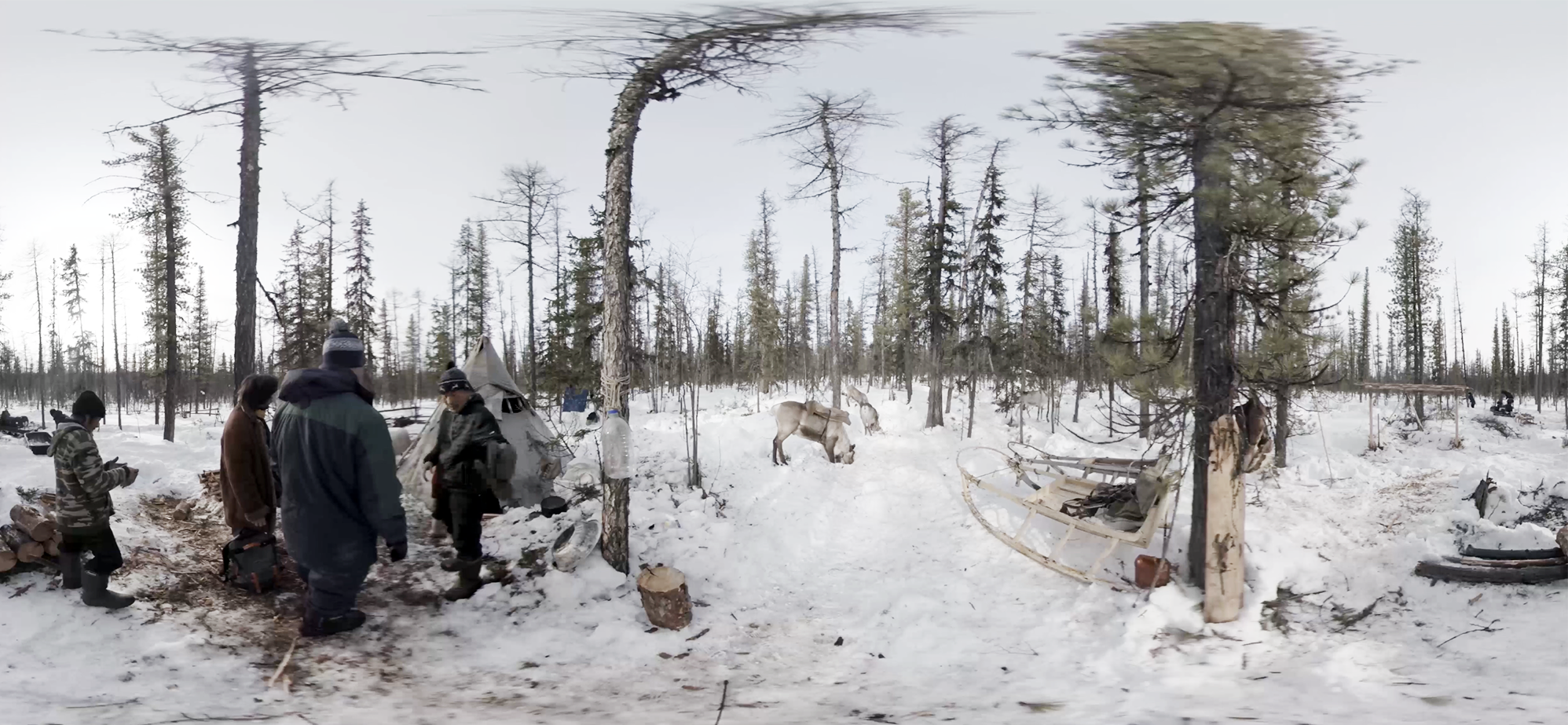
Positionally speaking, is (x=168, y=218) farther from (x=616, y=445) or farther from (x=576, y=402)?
(x=616, y=445)

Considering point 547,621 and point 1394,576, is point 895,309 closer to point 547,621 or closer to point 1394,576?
point 1394,576

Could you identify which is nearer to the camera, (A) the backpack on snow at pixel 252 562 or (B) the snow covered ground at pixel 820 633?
(B) the snow covered ground at pixel 820 633

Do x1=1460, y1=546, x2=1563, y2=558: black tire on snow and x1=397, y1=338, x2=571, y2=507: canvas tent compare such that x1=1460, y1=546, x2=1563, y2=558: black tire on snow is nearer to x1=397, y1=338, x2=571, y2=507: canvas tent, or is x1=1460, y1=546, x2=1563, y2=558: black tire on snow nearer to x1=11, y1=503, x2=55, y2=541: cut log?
x1=397, y1=338, x2=571, y2=507: canvas tent

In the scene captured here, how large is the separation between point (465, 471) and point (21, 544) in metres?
2.72

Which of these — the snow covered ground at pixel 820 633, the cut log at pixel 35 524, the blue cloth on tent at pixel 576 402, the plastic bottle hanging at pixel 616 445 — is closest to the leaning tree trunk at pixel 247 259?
the snow covered ground at pixel 820 633

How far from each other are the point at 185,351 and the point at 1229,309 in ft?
145

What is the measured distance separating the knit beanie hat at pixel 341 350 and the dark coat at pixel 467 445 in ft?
3.16

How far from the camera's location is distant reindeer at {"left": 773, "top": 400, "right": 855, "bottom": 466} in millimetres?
10891

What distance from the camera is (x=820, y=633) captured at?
511 centimetres

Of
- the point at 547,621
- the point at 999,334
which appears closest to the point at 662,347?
the point at 999,334

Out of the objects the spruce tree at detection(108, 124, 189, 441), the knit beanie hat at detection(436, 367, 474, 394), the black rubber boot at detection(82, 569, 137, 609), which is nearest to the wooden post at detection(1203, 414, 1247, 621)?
the knit beanie hat at detection(436, 367, 474, 394)

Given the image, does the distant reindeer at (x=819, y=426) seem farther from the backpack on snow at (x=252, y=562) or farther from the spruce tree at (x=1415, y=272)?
the spruce tree at (x=1415, y=272)

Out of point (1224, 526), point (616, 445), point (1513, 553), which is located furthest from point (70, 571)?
point (1513, 553)

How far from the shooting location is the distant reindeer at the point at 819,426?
429 inches
